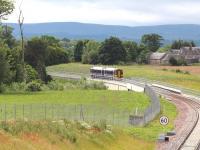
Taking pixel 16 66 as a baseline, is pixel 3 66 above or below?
above

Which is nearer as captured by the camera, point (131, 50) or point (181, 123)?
point (181, 123)

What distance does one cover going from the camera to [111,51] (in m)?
177

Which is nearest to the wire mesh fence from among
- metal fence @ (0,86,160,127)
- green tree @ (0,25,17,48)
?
metal fence @ (0,86,160,127)

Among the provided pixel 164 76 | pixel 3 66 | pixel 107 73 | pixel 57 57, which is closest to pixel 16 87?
pixel 3 66

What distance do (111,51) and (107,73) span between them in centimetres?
5557

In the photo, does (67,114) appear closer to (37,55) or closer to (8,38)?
(37,55)

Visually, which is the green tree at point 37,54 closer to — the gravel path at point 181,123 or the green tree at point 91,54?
the gravel path at point 181,123

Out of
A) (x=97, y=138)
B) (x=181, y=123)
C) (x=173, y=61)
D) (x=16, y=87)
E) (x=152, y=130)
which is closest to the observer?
(x=97, y=138)

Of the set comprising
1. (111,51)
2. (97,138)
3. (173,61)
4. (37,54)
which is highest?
(97,138)

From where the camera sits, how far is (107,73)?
399 ft

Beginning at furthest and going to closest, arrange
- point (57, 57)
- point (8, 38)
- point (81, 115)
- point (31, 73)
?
1. point (57, 57)
2. point (8, 38)
3. point (31, 73)
4. point (81, 115)

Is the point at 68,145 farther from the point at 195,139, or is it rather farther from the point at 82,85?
the point at 82,85

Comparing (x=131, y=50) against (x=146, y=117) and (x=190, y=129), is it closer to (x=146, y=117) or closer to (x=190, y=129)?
(x=146, y=117)

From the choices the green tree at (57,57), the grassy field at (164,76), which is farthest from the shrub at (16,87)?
the green tree at (57,57)
